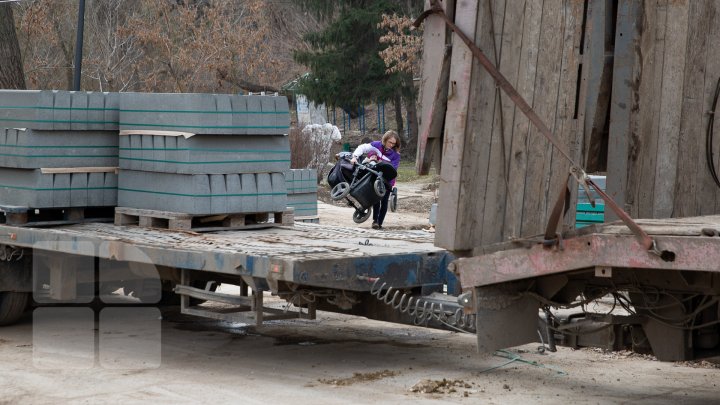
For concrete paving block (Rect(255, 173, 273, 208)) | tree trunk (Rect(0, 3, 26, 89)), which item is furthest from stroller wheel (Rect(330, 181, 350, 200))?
concrete paving block (Rect(255, 173, 273, 208))

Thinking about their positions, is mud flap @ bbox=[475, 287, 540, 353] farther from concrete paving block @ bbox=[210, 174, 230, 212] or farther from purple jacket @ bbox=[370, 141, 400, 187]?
purple jacket @ bbox=[370, 141, 400, 187]

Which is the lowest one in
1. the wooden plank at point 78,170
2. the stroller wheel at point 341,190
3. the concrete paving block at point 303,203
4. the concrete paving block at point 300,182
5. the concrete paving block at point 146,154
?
the concrete paving block at point 303,203

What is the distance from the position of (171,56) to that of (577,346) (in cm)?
2277

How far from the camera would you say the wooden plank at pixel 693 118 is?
711 centimetres

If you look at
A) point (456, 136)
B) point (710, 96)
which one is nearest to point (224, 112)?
point (456, 136)

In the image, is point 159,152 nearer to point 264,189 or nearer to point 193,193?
point 193,193

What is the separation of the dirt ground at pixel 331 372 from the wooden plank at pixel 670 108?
1.12m

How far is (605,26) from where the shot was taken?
7016 mm

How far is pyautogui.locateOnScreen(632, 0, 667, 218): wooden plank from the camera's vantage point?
701cm

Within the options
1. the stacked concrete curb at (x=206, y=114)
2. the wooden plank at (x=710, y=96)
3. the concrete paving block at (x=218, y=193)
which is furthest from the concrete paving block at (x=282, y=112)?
the wooden plank at (x=710, y=96)

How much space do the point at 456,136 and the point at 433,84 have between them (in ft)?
1.33

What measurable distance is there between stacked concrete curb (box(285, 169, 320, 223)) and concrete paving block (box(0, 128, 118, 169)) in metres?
5.24

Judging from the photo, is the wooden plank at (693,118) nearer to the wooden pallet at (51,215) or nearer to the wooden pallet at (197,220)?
the wooden pallet at (197,220)

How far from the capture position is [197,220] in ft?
32.1
